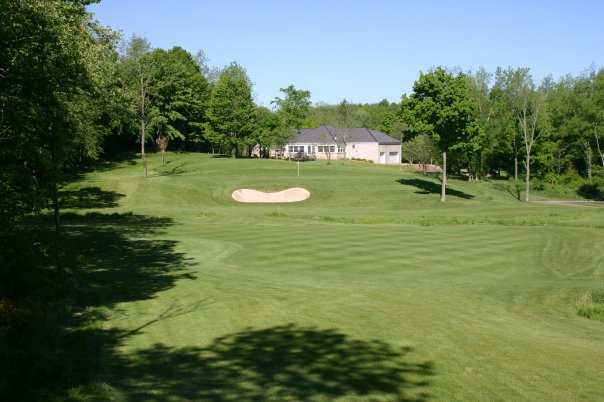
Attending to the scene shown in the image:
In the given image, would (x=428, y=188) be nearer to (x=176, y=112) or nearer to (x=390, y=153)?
(x=176, y=112)

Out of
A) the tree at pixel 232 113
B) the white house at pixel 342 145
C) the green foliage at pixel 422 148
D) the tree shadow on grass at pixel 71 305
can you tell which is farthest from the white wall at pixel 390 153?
the tree shadow on grass at pixel 71 305

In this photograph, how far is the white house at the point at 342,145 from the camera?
414ft

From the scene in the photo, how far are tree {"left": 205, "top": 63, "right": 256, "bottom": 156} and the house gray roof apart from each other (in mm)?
24822

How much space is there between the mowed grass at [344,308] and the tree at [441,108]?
56.9 ft

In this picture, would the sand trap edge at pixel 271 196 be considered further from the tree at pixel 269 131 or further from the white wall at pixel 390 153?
the white wall at pixel 390 153

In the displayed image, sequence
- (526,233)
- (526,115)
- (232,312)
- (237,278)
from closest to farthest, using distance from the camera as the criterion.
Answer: (232,312) → (237,278) → (526,233) → (526,115)

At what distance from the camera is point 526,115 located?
85688mm

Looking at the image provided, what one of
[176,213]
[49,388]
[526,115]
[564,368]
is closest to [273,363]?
[49,388]

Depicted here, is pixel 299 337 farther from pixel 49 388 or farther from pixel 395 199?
pixel 395 199

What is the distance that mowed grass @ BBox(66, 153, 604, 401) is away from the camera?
397 inches

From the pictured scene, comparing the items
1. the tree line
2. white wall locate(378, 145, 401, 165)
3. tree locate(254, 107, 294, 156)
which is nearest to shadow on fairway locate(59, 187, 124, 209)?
the tree line

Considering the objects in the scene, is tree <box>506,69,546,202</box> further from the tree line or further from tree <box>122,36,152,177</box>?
tree <box>122,36,152,177</box>

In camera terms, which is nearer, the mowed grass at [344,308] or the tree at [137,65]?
the mowed grass at [344,308]

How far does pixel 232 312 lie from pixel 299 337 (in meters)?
3.13
